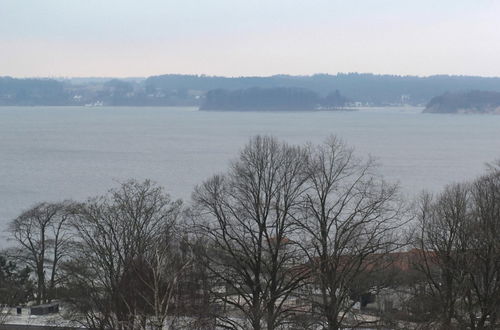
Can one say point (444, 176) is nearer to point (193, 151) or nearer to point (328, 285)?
point (193, 151)

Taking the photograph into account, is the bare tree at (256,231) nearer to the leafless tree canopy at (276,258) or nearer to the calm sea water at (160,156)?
the leafless tree canopy at (276,258)

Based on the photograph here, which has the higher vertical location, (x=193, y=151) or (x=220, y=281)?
(x=220, y=281)

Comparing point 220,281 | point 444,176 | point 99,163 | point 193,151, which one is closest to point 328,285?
point 220,281

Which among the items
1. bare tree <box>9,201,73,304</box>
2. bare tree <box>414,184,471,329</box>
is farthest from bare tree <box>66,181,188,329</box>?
bare tree <box>9,201,73,304</box>

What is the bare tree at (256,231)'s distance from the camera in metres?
15.8

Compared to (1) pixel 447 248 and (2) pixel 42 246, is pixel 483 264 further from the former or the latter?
(2) pixel 42 246

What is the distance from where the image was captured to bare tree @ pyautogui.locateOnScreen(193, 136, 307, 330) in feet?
52.0

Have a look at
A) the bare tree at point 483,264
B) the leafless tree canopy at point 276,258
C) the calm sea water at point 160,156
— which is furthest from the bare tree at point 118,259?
the calm sea water at point 160,156

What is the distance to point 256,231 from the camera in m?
17.2

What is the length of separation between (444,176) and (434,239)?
49.1m

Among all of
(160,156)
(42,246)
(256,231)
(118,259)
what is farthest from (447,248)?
(160,156)

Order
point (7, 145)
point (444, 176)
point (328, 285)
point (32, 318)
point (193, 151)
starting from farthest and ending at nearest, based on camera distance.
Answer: point (7, 145) < point (193, 151) < point (444, 176) < point (32, 318) < point (328, 285)

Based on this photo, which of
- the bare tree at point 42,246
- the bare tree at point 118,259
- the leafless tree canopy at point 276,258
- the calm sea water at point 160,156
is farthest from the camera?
the calm sea water at point 160,156

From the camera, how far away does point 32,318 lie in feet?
74.2
